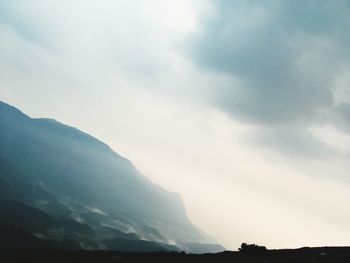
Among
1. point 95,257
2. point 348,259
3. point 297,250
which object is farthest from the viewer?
point 297,250

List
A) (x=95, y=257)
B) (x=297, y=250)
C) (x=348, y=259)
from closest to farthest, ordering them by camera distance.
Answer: (x=348, y=259)
(x=95, y=257)
(x=297, y=250)

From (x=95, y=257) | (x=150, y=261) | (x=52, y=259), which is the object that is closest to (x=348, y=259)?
(x=150, y=261)

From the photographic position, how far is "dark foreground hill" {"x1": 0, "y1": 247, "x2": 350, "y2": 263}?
41719mm

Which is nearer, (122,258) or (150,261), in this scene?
(150,261)

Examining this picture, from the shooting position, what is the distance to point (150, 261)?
138ft

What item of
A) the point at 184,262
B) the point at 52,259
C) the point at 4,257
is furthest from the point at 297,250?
the point at 4,257

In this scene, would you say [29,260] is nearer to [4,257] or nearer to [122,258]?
[4,257]

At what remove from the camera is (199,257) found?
46.6 meters

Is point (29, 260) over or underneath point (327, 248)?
underneath

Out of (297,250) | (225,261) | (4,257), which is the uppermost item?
(297,250)

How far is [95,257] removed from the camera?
44844mm

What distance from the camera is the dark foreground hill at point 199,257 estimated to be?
4172cm

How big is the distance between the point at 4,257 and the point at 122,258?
1315 centimetres

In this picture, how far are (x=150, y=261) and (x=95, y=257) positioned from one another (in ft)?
23.1
